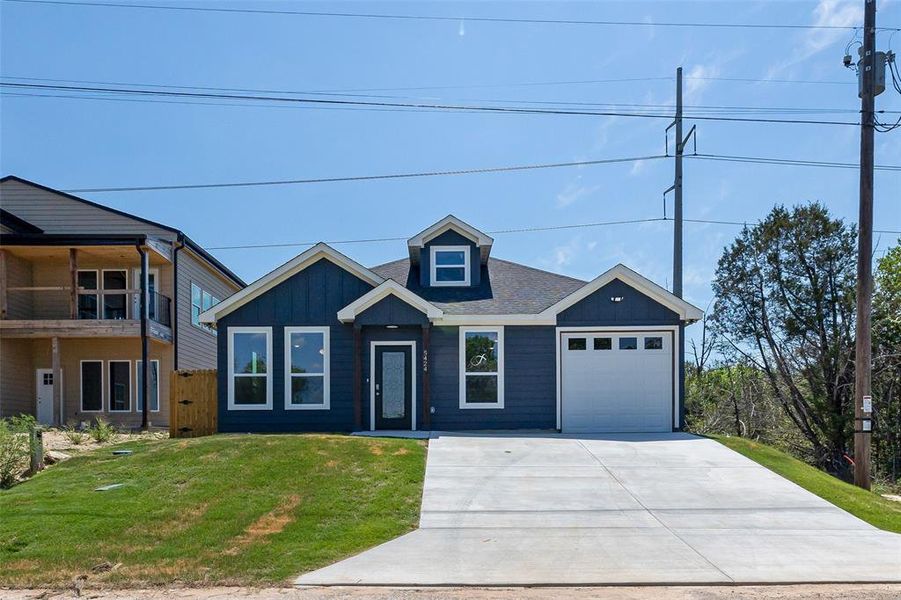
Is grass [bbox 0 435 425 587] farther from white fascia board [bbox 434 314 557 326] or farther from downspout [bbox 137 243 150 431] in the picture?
downspout [bbox 137 243 150 431]

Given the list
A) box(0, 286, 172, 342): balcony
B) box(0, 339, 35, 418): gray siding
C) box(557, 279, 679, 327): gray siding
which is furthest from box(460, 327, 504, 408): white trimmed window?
box(0, 339, 35, 418): gray siding

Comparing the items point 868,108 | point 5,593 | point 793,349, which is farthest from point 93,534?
point 793,349

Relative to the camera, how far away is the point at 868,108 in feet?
43.0

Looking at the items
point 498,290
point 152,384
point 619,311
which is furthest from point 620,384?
point 152,384

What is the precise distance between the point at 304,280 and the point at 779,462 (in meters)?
10.6

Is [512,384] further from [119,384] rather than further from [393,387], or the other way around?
[119,384]

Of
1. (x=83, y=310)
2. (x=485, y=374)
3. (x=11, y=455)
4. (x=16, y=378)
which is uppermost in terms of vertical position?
(x=83, y=310)

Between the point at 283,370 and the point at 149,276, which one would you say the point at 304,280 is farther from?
the point at 149,276

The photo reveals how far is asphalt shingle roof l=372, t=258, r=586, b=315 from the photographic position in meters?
17.1

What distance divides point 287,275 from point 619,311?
7636mm

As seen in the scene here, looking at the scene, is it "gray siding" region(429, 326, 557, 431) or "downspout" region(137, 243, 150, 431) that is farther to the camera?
"downspout" region(137, 243, 150, 431)

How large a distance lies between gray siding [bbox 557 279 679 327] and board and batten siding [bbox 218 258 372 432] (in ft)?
16.0

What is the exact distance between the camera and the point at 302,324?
16703 millimetres

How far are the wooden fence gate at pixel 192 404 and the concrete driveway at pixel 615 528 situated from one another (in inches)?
238
